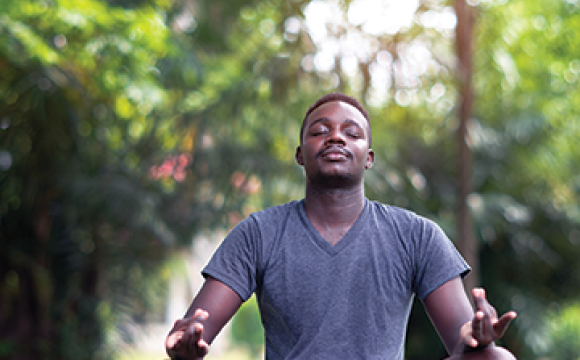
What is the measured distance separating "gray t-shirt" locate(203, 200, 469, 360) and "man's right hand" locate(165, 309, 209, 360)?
0.29m

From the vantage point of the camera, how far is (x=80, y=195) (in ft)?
19.0

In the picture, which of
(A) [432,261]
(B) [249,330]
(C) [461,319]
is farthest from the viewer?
(B) [249,330]

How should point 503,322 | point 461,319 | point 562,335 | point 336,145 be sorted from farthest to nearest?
point 562,335, point 336,145, point 461,319, point 503,322

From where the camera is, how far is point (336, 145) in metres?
1.99

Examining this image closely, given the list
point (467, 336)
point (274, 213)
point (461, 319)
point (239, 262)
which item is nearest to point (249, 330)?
point (274, 213)

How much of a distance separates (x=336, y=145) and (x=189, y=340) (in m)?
0.85

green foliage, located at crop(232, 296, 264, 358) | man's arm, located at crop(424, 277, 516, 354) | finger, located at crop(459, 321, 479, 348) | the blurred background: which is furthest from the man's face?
green foliage, located at crop(232, 296, 264, 358)

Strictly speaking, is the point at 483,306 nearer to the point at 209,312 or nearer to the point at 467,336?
the point at 467,336

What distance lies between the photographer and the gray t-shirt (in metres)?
1.84

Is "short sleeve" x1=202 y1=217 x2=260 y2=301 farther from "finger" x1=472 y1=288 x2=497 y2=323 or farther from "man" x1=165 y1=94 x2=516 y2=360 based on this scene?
"finger" x1=472 y1=288 x2=497 y2=323

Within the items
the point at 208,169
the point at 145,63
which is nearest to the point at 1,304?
the point at 208,169

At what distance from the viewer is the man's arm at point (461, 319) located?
1422 mm

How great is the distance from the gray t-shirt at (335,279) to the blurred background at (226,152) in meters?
3.77

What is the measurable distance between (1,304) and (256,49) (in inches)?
166
